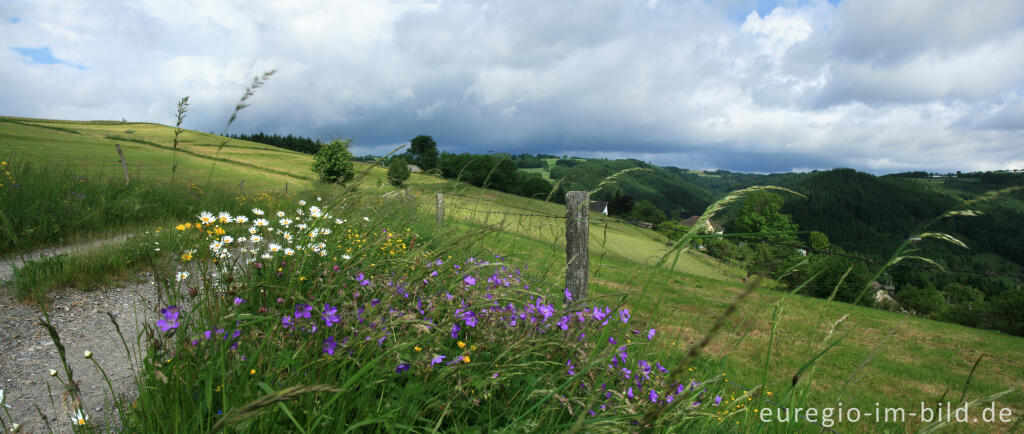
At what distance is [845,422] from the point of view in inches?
210

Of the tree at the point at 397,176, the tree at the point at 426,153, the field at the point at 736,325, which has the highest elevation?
the tree at the point at 426,153

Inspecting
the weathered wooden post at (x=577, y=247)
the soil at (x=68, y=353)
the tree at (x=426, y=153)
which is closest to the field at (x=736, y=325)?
the weathered wooden post at (x=577, y=247)

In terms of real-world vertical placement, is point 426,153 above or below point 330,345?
above

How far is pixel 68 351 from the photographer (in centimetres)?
339

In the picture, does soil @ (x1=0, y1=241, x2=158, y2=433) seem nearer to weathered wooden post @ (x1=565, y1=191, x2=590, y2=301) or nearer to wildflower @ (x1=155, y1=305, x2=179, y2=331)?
wildflower @ (x1=155, y1=305, x2=179, y2=331)

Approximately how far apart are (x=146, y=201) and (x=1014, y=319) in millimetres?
32046

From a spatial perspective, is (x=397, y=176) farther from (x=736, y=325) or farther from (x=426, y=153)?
(x=426, y=153)

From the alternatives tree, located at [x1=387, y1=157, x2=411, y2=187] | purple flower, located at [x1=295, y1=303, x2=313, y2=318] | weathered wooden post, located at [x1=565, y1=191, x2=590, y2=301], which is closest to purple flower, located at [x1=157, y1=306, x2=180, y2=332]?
purple flower, located at [x1=295, y1=303, x2=313, y2=318]

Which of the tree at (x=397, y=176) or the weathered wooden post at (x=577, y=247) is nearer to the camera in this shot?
the weathered wooden post at (x=577, y=247)

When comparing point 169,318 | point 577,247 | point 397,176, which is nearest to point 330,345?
point 169,318

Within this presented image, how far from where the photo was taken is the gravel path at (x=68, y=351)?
8.48 ft

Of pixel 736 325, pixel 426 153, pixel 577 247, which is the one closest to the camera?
pixel 577 247

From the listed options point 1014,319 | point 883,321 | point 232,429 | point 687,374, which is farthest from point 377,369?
point 1014,319

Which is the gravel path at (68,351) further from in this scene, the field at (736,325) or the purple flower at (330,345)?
the field at (736,325)
